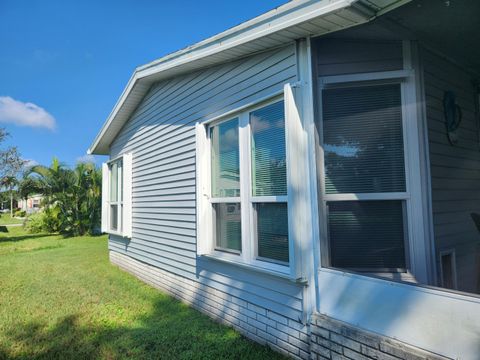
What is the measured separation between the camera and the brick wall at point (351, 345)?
1.98 meters

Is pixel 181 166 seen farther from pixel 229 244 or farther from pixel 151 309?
pixel 151 309

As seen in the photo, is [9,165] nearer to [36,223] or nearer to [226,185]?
[36,223]

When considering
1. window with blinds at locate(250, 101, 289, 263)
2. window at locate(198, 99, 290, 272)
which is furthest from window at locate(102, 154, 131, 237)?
window with blinds at locate(250, 101, 289, 263)

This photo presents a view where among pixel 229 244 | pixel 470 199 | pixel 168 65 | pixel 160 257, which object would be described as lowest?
pixel 160 257

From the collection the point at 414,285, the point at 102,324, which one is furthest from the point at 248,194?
the point at 102,324

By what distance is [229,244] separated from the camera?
376 cm

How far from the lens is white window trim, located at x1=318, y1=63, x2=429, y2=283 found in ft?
8.27

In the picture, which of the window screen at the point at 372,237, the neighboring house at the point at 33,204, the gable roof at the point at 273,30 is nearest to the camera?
the gable roof at the point at 273,30

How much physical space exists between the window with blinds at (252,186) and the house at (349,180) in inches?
0.6

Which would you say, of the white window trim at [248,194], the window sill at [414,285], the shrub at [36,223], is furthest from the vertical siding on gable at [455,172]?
the shrub at [36,223]

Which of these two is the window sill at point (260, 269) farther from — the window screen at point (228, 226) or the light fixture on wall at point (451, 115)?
the light fixture on wall at point (451, 115)

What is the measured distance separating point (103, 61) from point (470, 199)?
21.8m

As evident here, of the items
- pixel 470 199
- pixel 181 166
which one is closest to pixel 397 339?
pixel 470 199

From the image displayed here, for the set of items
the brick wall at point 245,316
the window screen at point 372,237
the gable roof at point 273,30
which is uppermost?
the gable roof at point 273,30
